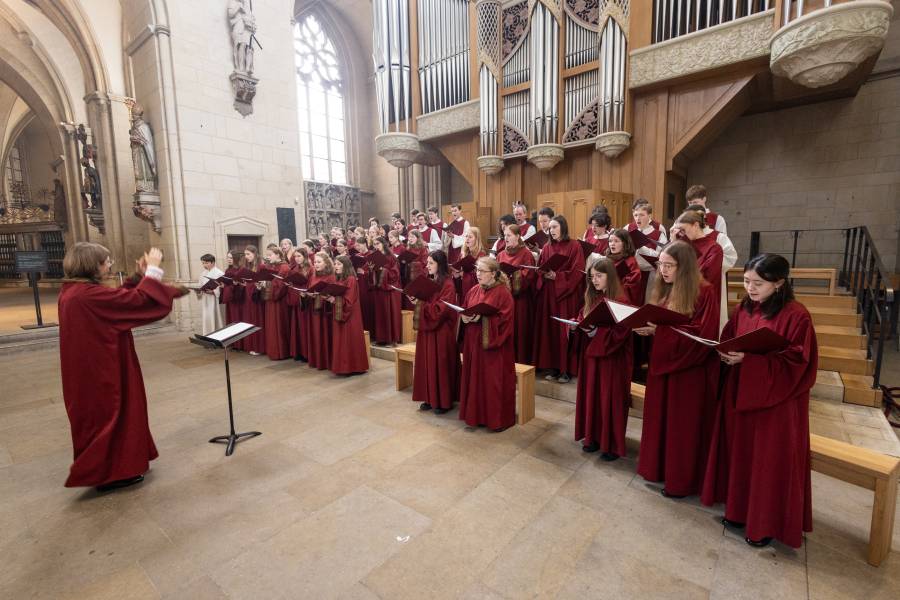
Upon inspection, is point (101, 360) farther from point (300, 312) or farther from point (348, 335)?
point (300, 312)

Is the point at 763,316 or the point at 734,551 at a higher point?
the point at 763,316

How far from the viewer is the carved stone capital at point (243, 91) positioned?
9398 mm

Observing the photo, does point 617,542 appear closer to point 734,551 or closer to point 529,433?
point 734,551

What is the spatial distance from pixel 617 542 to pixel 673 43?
Answer: 714cm

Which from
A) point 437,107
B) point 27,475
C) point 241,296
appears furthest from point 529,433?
point 437,107

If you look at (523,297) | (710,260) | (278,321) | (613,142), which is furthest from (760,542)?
(278,321)

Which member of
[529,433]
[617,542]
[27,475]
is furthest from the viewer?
[529,433]

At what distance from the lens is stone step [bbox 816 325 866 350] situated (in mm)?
4590

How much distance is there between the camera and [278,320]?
6.70 m

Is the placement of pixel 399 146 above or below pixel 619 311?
above

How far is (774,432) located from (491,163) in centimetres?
712

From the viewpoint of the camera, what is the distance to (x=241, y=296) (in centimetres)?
754

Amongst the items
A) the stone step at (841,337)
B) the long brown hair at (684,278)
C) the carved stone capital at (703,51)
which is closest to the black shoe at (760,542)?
the long brown hair at (684,278)

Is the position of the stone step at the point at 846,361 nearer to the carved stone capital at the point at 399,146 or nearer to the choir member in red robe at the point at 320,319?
the choir member in red robe at the point at 320,319
